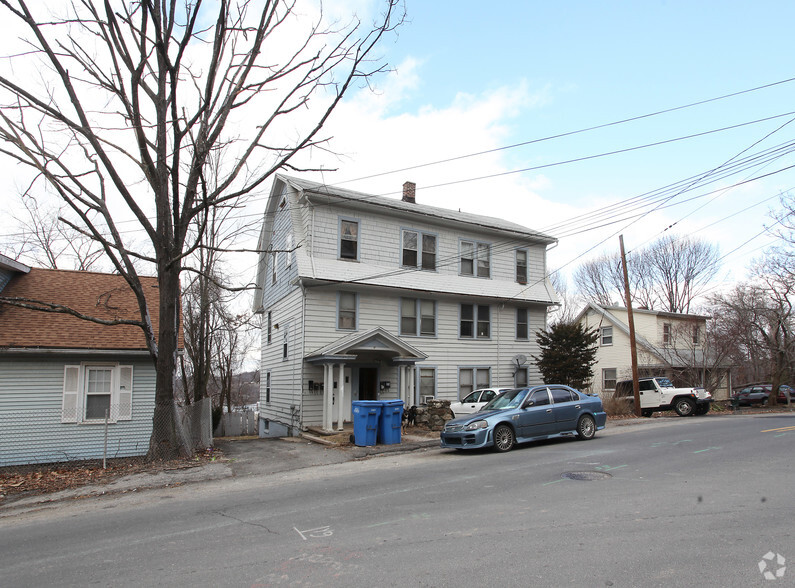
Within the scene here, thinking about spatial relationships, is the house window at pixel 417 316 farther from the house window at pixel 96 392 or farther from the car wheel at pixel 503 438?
the house window at pixel 96 392

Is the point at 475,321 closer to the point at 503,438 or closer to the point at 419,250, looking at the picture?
the point at 419,250

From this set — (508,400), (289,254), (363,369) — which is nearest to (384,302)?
(363,369)

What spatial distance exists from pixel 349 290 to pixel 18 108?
1102cm

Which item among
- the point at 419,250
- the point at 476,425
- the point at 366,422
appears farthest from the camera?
the point at 419,250

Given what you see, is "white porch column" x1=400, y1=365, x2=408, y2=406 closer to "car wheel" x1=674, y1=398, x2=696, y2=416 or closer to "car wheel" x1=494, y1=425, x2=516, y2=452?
"car wheel" x1=494, y1=425, x2=516, y2=452

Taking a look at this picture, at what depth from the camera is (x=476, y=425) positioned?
40.4ft

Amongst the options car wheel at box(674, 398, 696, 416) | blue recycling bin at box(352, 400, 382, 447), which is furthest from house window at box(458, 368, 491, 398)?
car wheel at box(674, 398, 696, 416)

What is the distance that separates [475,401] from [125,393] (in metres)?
11.5

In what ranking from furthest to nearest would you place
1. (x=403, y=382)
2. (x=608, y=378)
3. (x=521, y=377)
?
(x=608, y=378)
(x=521, y=377)
(x=403, y=382)

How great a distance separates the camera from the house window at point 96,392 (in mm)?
14461

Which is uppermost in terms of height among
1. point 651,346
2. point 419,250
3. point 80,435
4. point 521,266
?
point 419,250

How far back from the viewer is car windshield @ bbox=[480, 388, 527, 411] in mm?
13070

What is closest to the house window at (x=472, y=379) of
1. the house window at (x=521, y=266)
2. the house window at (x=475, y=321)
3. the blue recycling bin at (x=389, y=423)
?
the house window at (x=475, y=321)

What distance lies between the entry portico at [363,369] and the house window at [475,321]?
140 inches
